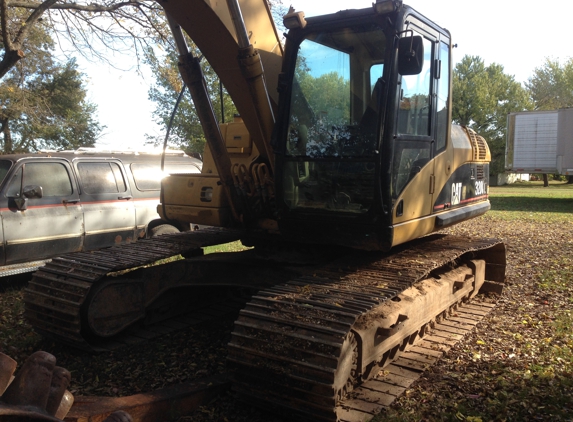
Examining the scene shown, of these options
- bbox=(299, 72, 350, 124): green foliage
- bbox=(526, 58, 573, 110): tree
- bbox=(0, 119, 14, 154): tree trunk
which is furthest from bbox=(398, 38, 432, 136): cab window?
bbox=(526, 58, 573, 110): tree

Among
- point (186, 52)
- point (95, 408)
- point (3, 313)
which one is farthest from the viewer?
point (3, 313)

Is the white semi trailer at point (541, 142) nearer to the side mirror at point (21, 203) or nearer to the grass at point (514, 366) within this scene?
the grass at point (514, 366)

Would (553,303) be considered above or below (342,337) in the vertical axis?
below

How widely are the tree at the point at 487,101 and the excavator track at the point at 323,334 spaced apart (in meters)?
46.3

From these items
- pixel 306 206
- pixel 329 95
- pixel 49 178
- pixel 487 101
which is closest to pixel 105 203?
pixel 49 178

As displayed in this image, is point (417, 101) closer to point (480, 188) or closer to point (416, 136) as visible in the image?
point (416, 136)

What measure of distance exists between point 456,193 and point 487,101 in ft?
161

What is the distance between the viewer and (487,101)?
5131 centimetres

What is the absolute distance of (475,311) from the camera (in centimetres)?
673

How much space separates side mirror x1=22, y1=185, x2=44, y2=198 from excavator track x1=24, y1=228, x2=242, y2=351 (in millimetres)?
2583

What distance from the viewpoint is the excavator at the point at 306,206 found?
12.9 feet

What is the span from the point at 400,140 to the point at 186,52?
6.76ft

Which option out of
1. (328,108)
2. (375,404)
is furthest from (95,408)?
(328,108)

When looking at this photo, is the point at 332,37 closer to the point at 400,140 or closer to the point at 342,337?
the point at 400,140
